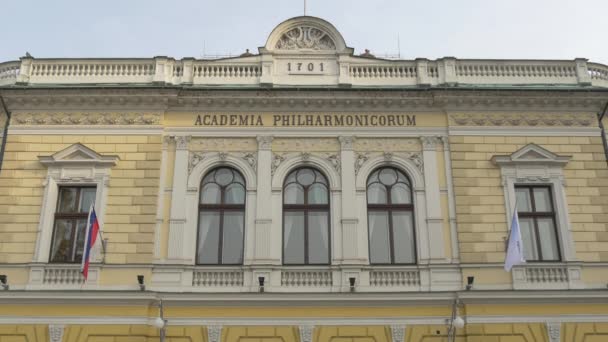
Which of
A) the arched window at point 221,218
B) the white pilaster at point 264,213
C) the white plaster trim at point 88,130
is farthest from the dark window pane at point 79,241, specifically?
the white pilaster at point 264,213

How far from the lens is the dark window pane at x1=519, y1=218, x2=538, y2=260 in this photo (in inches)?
699

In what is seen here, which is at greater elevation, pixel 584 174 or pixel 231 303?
pixel 584 174

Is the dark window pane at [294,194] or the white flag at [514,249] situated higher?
the dark window pane at [294,194]

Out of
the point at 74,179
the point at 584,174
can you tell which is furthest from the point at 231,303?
the point at 584,174

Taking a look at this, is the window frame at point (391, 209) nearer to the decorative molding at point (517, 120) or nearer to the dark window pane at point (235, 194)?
the decorative molding at point (517, 120)

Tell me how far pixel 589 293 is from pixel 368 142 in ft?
23.3

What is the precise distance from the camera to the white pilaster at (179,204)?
691 inches

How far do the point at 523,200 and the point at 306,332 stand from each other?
23.7 ft

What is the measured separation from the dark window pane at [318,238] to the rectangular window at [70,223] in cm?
616

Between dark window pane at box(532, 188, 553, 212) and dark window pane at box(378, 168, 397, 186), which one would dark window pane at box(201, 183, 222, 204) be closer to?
dark window pane at box(378, 168, 397, 186)

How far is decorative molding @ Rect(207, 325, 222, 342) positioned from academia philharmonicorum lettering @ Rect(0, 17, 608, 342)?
0.04m

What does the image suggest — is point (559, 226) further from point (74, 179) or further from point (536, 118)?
point (74, 179)

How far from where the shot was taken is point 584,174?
61.0 feet

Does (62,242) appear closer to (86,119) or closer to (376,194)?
(86,119)
